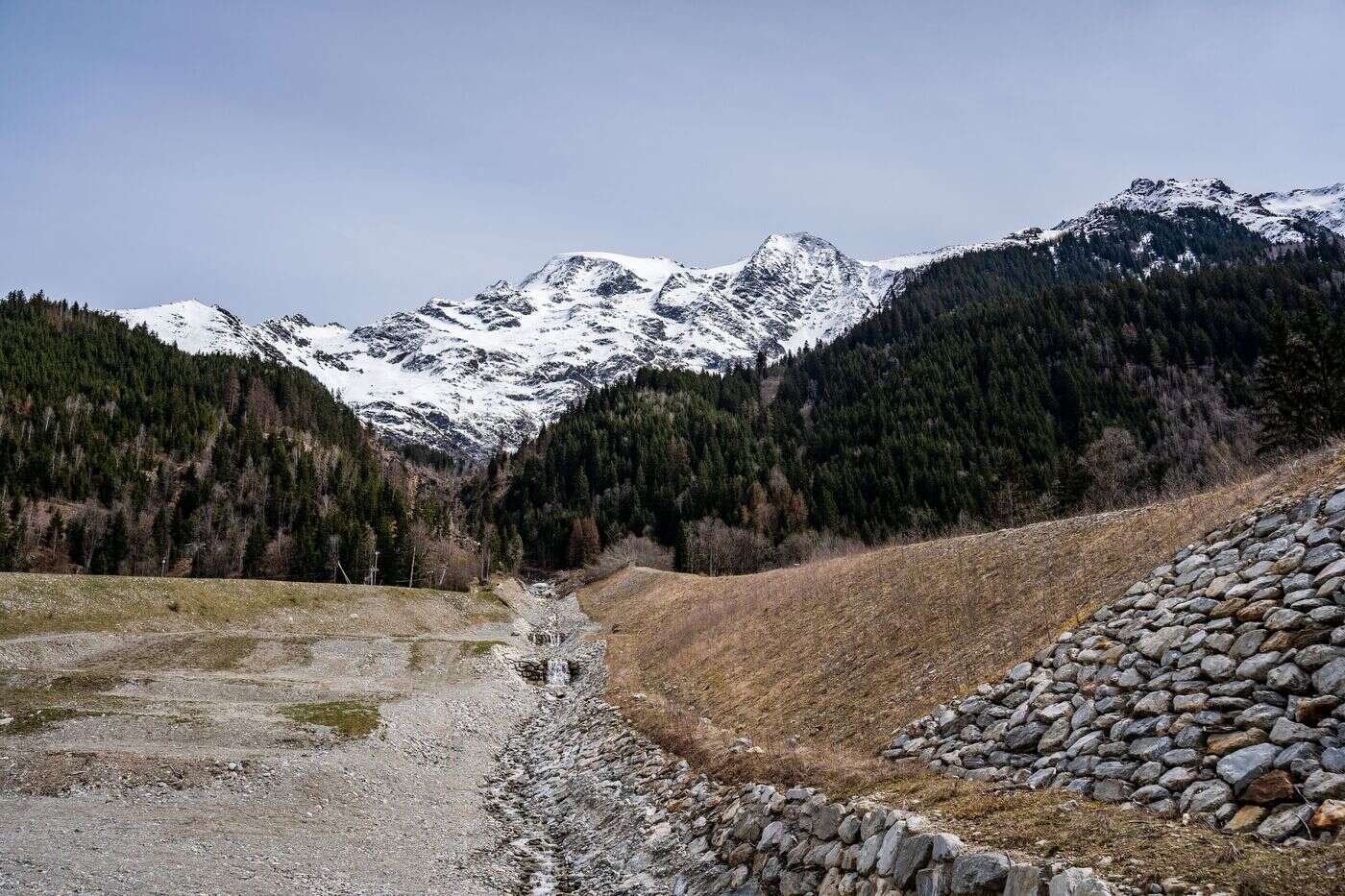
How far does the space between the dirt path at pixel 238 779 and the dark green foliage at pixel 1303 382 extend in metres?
73.3

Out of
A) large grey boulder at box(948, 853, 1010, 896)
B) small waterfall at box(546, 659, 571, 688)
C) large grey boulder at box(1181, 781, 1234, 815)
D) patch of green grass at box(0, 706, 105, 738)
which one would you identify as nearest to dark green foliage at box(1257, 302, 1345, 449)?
small waterfall at box(546, 659, 571, 688)

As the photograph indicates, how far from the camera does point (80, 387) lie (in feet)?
575

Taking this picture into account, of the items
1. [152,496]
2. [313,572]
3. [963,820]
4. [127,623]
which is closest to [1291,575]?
[963,820]

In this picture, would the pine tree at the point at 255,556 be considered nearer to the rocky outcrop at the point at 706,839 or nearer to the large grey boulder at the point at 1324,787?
the rocky outcrop at the point at 706,839

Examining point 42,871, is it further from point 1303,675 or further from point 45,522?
point 45,522

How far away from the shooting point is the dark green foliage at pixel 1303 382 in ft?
202

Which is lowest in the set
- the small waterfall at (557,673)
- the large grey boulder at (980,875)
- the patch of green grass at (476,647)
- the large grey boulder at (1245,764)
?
the small waterfall at (557,673)

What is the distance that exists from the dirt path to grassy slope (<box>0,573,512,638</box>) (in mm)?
6661

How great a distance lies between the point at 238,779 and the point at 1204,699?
2902 cm

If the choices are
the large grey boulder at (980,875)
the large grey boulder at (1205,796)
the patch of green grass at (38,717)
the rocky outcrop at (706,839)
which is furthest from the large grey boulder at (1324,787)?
the patch of green grass at (38,717)

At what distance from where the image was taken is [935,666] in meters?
20.3

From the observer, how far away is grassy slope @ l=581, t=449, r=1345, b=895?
940 cm

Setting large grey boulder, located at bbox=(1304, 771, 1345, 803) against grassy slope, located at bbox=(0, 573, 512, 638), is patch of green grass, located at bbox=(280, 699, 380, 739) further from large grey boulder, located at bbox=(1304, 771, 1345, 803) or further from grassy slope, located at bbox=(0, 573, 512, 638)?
large grey boulder, located at bbox=(1304, 771, 1345, 803)

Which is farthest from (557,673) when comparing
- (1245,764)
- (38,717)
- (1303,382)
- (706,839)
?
(1303,382)
